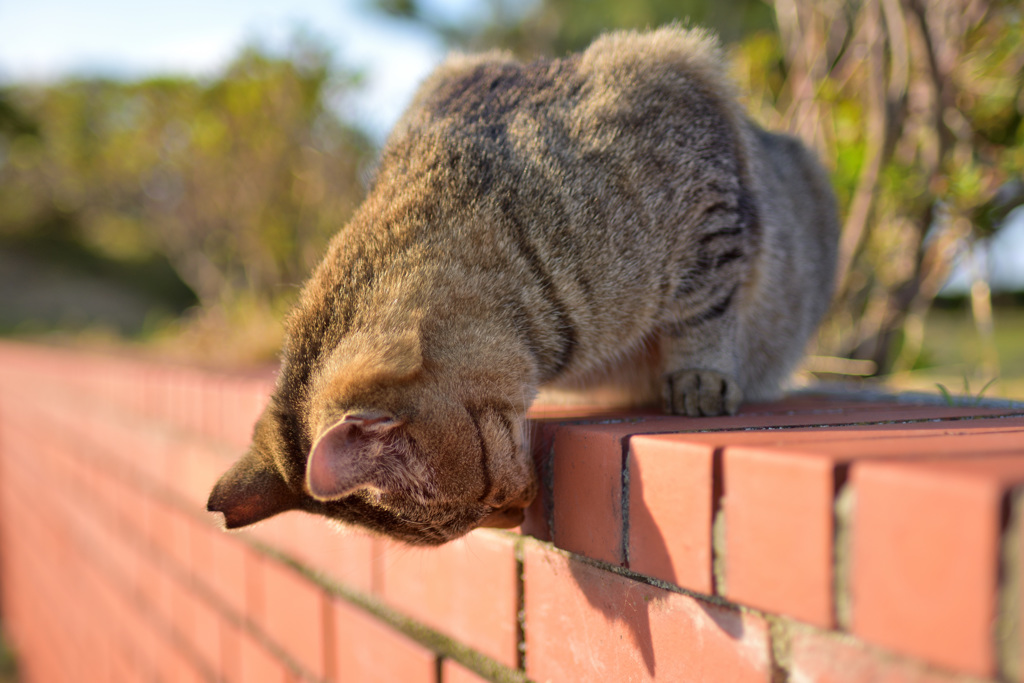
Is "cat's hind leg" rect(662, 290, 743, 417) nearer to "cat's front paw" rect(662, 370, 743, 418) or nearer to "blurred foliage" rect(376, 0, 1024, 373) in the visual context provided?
"cat's front paw" rect(662, 370, 743, 418)

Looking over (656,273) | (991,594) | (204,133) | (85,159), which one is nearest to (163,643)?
(656,273)

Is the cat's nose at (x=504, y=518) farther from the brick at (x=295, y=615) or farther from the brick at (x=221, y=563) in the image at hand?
the brick at (x=221, y=563)

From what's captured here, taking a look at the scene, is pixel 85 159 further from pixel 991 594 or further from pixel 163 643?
pixel 991 594

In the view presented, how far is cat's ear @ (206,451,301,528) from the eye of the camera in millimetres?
1178

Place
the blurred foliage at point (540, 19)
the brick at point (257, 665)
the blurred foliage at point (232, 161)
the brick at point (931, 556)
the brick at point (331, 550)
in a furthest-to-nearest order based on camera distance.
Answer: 1. the blurred foliage at point (540, 19)
2. the blurred foliage at point (232, 161)
3. the brick at point (257, 665)
4. the brick at point (331, 550)
5. the brick at point (931, 556)

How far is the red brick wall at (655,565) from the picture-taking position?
59cm

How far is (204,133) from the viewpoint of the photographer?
196 inches

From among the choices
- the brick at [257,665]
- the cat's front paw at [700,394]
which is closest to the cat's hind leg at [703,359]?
the cat's front paw at [700,394]

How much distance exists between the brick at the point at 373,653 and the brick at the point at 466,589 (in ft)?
0.18

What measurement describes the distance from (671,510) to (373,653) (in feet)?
2.81

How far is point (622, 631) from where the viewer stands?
0.97 meters

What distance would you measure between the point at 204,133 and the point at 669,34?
4.13 meters

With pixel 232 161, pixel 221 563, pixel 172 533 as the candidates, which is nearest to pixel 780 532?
pixel 221 563

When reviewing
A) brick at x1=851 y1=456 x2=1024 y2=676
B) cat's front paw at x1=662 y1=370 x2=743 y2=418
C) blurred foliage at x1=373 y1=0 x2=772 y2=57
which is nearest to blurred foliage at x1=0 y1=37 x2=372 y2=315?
cat's front paw at x1=662 y1=370 x2=743 y2=418
